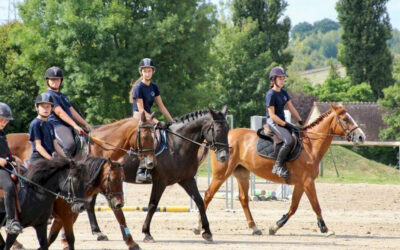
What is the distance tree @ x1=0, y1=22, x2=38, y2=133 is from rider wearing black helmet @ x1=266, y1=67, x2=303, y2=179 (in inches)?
1164

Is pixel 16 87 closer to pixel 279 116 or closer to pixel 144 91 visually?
pixel 279 116

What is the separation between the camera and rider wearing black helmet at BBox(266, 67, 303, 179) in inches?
571

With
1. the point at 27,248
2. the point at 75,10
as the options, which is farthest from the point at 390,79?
the point at 27,248

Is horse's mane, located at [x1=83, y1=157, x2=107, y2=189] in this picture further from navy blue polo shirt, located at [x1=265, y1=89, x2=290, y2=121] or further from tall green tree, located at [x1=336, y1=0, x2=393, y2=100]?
tall green tree, located at [x1=336, y1=0, x2=393, y2=100]

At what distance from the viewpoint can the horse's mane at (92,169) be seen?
985 centimetres

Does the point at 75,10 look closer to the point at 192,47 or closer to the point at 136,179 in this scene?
the point at 192,47

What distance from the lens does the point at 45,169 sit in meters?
9.88

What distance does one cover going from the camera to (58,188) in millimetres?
9844

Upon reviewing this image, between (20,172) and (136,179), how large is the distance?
3206 millimetres

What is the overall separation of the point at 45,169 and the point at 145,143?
258 centimetres

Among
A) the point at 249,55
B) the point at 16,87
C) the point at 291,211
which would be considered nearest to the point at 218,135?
the point at 291,211

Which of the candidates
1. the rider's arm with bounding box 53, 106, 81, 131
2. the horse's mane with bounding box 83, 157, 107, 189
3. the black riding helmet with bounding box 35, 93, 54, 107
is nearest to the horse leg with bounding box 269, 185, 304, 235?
the rider's arm with bounding box 53, 106, 81, 131

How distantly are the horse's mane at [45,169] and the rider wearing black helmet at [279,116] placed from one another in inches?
225

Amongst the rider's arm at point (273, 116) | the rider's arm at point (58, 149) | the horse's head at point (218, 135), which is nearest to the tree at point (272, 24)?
the rider's arm at point (273, 116)
